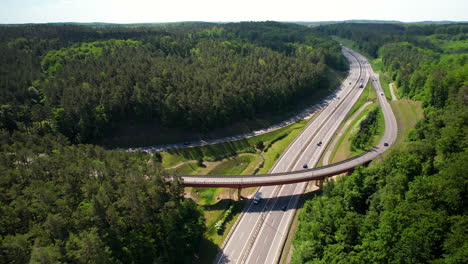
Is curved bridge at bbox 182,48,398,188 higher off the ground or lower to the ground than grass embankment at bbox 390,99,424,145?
lower

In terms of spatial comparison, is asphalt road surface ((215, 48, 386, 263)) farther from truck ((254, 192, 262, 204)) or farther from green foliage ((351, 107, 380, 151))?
green foliage ((351, 107, 380, 151))

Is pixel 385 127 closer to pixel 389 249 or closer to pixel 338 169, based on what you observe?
pixel 338 169

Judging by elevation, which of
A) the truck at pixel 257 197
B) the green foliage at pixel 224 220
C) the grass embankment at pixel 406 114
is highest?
the grass embankment at pixel 406 114

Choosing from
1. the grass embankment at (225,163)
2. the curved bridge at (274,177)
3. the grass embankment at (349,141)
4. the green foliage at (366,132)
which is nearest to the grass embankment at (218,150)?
the grass embankment at (225,163)

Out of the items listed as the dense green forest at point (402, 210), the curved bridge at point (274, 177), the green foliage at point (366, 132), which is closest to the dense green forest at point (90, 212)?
the curved bridge at point (274, 177)

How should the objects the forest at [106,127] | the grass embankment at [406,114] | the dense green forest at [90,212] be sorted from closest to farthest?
the dense green forest at [90,212] → the forest at [106,127] → the grass embankment at [406,114]

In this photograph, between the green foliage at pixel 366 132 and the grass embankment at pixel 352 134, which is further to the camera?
the green foliage at pixel 366 132

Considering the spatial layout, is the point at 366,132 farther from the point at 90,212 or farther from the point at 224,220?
the point at 90,212

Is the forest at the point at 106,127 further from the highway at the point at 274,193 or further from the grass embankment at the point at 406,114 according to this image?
the grass embankment at the point at 406,114

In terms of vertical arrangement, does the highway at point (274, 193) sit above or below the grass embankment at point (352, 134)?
below

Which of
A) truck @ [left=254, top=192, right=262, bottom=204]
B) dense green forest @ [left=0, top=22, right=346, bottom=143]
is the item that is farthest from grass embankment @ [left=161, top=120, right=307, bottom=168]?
truck @ [left=254, top=192, right=262, bottom=204]

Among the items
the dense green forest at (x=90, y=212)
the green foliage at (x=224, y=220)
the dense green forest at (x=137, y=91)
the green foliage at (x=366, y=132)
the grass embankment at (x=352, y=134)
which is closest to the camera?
the dense green forest at (x=90, y=212)

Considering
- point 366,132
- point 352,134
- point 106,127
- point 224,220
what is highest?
point 106,127

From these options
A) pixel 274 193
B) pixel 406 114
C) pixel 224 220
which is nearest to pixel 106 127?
pixel 224 220
